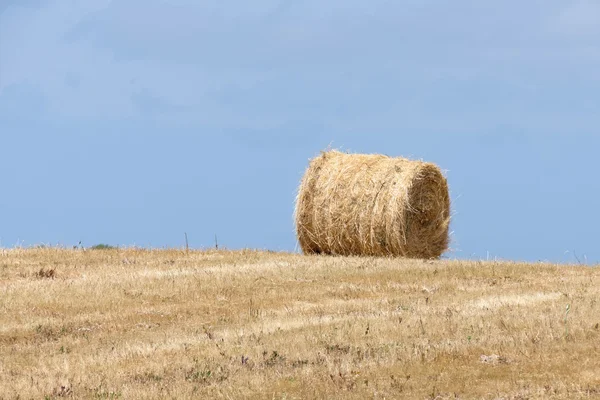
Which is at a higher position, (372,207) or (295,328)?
(372,207)

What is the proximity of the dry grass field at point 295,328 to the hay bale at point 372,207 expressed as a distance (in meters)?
1.59

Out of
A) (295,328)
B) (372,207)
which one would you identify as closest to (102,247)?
(372,207)

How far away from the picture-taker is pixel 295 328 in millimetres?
15758

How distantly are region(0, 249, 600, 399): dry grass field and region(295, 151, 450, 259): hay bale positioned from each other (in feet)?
5.22

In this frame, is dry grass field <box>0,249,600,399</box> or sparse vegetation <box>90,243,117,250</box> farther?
sparse vegetation <box>90,243,117,250</box>

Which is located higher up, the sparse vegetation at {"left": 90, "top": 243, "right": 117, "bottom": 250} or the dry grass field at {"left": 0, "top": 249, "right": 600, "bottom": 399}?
the sparse vegetation at {"left": 90, "top": 243, "right": 117, "bottom": 250}

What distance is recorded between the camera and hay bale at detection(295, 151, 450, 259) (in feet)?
85.6

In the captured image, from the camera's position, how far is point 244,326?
1658 centimetres

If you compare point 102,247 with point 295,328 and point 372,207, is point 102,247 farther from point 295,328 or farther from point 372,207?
point 295,328

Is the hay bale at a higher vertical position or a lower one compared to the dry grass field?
higher

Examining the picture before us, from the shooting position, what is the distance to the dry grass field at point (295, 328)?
38.9 ft

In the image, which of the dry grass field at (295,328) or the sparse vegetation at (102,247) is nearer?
the dry grass field at (295,328)

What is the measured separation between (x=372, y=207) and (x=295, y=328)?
35.5 feet

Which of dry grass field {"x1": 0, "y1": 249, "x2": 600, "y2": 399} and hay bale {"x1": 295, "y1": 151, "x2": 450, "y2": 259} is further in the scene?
hay bale {"x1": 295, "y1": 151, "x2": 450, "y2": 259}
